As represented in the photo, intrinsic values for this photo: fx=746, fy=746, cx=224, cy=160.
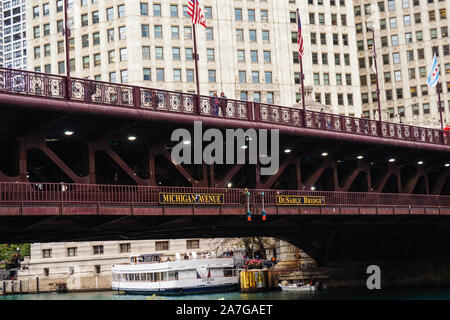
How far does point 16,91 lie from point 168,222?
10.9 m

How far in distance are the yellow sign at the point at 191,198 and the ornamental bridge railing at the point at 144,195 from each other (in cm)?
29

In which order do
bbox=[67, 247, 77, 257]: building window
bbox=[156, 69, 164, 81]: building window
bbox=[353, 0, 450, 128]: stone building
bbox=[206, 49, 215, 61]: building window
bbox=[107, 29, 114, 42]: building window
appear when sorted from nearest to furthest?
bbox=[67, 247, 77, 257]: building window → bbox=[156, 69, 164, 81]: building window → bbox=[107, 29, 114, 42]: building window → bbox=[206, 49, 215, 61]: building window → bbox=[353, 0, 450, 128]: stone building

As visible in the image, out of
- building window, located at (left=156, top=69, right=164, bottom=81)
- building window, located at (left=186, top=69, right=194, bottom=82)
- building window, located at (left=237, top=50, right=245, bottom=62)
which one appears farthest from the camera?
building window, located at (left=237, top=50, right=245, bottom=62)

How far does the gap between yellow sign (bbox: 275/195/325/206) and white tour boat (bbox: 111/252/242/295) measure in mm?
37400

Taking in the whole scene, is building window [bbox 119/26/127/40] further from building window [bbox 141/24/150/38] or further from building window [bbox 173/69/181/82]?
building window [bbox 173/69/181/82]

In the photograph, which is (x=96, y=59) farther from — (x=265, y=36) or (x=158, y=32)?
(x=265, y=36)

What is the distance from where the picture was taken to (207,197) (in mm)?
38281

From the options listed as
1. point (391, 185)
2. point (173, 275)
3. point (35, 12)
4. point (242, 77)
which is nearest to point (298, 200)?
point (391, 185)

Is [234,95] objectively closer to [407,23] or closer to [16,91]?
[407,23]

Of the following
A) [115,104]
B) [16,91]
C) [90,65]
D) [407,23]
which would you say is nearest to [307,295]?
[115,104]

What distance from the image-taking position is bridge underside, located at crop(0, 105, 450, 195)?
111ft

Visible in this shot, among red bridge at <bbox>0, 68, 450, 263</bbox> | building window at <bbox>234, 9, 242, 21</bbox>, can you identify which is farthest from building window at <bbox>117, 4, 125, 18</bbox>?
red bridge at <bbox>0, 68, 450, 263</bbox>

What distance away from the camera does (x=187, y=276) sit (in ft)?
263

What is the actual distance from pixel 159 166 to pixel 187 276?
129ft
